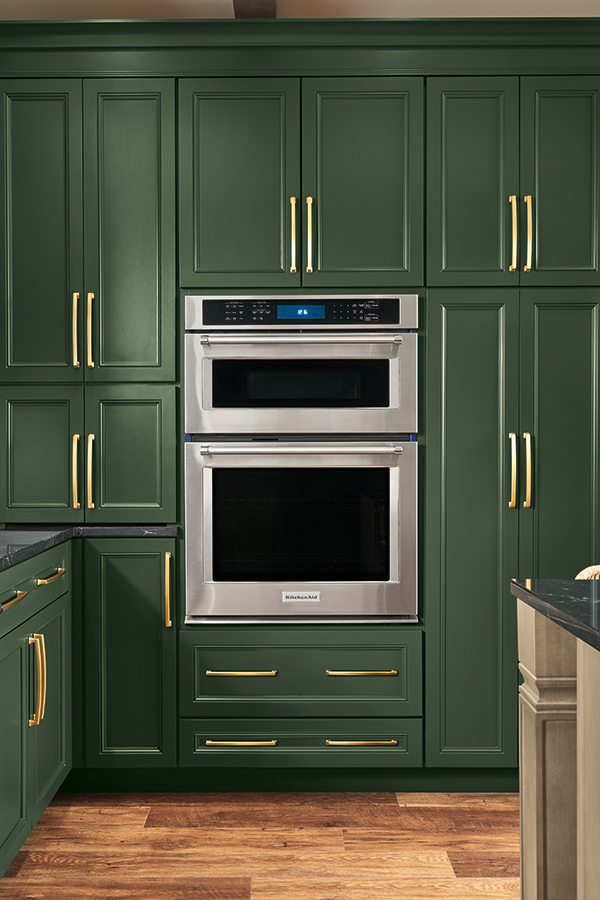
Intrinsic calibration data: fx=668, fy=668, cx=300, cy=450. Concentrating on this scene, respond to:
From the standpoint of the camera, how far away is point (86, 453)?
237 cm

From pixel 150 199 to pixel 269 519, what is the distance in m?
1.21

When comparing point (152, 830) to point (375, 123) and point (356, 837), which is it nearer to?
point (356, 837)

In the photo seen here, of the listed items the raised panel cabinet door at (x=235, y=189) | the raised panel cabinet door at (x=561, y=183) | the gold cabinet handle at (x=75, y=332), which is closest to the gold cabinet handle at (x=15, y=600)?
the gold cabinet handle at (x=75, y=332)

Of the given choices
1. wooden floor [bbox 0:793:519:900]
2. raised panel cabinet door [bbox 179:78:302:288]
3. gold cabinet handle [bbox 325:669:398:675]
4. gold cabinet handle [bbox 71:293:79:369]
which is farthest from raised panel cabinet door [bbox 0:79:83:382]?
wooden floor [bbox 0:793:519:900]

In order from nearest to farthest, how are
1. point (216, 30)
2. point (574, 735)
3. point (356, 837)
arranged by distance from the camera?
point (574, 735)
point (356, 837)
point (216, 30)

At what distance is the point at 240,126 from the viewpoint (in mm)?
2346

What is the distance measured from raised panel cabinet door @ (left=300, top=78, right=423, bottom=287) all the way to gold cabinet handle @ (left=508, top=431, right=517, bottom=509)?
0.66m

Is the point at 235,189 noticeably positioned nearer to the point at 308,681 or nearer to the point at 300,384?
the point at 300,384

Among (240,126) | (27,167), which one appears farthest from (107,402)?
(240,126)

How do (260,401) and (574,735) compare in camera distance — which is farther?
(260,401)

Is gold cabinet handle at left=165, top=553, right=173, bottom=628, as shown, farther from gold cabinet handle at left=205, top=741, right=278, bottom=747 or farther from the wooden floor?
the wooden floor

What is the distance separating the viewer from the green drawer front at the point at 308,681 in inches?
92.4

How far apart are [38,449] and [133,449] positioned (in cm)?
34

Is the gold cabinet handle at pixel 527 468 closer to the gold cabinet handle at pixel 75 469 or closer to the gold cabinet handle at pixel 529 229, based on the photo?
the gold cabinet handle at pixel 529 229
